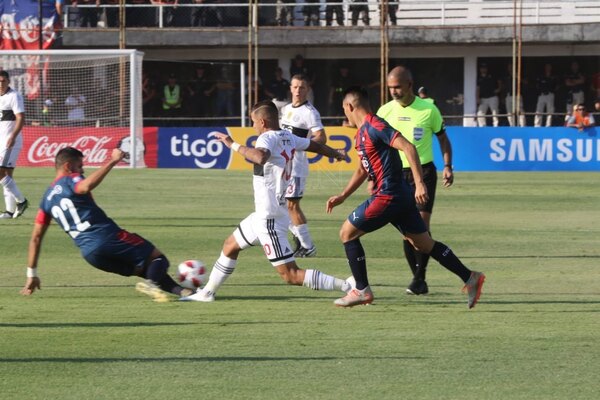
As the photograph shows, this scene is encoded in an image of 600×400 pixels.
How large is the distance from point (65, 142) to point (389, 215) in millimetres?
21482

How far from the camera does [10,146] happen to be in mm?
17938

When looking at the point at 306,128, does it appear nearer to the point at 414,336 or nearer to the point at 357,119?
the point at 357,119

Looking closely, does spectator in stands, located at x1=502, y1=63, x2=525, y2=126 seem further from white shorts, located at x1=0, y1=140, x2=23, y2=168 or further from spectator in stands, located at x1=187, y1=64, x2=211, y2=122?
white shorts, located at x1=0, y1=140, x2=23, y2=168

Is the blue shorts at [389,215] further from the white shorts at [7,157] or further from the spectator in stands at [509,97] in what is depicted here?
the spectator in stands at [509,97]

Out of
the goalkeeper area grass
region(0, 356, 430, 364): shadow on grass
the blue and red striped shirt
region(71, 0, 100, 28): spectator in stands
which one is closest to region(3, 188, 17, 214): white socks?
the goalkeeper area grass

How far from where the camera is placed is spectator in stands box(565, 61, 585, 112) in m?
39.4

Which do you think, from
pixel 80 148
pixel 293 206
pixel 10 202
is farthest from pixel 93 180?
pixel 80 148

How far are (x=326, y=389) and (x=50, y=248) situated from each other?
8.20 meters

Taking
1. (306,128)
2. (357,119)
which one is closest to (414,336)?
(357,119)

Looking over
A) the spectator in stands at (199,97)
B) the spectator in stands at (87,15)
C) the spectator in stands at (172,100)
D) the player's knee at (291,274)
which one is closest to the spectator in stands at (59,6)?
the spectator in stands at (87,15)

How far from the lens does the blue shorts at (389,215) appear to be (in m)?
9.90

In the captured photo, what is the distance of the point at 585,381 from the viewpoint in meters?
7.22

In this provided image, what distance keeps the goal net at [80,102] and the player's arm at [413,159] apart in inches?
818

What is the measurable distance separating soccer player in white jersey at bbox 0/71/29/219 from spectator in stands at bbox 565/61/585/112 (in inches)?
982
